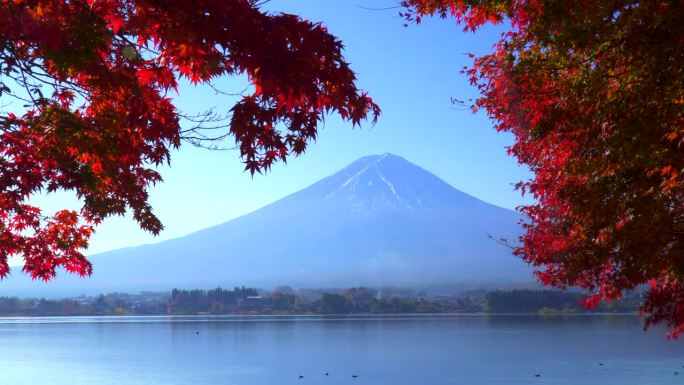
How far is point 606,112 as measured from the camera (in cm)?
812

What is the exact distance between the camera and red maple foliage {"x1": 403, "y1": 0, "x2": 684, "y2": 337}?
303 inches

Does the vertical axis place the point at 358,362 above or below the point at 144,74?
below

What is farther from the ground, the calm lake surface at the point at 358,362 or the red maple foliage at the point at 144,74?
the red maple foliage at the point at 144,74

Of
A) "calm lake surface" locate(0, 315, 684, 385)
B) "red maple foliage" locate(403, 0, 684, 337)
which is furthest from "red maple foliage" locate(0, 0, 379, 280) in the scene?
"calm lake surface" locate(0, 315, 684, 385)

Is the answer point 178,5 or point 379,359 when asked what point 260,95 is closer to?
point 178,5

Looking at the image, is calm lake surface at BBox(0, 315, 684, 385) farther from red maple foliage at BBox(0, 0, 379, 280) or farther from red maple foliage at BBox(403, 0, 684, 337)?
red maple foliage at BBox(0, 0, 379, 280)

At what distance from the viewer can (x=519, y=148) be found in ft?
43.1

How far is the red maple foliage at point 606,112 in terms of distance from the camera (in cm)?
771

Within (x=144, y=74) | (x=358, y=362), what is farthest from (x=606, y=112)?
(x=358, y=362)

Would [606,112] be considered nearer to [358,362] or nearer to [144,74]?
[144,74]

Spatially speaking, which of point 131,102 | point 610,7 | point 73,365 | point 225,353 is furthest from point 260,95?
point 225,353

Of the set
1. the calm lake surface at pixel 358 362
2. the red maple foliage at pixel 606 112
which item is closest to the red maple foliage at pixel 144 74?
the red maple foliage at pixel 606 112

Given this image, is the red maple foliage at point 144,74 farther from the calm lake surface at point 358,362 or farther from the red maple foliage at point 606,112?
the calm lake surface at point 358,362

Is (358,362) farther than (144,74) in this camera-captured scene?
Yes
